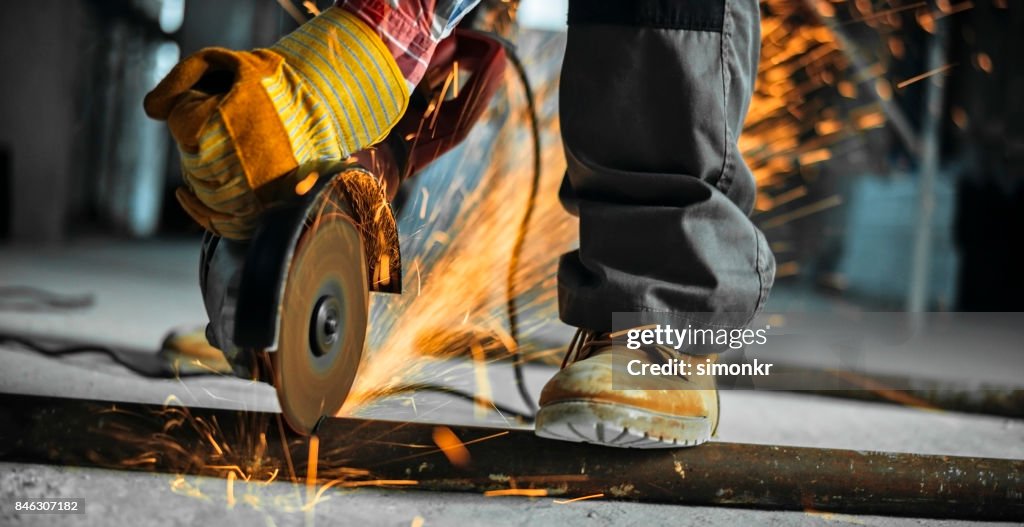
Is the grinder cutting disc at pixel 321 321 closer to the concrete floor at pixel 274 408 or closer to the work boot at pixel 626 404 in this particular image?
the concrete floor at pixel 274 408

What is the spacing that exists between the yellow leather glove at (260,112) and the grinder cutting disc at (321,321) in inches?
2.8

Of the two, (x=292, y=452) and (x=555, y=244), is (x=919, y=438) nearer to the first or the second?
(x=555, y=244)

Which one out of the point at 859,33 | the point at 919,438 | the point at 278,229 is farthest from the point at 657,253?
the point at 859,33

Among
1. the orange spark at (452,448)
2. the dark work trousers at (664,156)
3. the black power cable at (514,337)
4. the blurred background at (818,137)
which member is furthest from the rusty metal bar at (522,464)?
the blurred background at (818,137)

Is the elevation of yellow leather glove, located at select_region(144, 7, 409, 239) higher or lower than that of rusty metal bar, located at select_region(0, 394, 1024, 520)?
higher

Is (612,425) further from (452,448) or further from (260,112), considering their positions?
(260,112)

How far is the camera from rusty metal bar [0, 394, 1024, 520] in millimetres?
900

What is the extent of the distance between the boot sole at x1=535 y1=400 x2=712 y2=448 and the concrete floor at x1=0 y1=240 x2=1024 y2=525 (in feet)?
0.24

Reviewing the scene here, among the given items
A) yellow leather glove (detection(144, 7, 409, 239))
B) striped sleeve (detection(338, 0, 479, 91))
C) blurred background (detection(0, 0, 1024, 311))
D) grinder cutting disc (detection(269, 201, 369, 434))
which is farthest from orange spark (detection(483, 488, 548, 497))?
blurred background (detection(0, 0, 1024, 311))

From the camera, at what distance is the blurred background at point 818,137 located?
3.97 metres

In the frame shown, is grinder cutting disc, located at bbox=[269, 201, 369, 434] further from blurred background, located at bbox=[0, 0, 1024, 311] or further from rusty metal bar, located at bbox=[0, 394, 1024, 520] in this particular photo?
blurred background, located at bbox=[0, 0, 1024, 311]

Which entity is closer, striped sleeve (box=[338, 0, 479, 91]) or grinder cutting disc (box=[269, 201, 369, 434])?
grinder cutting disc (box=[269, 201, 369, 434])

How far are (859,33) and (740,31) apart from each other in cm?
456

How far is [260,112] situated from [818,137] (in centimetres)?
526
